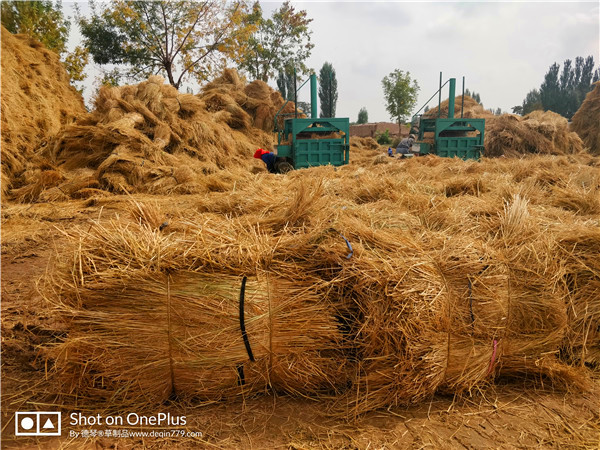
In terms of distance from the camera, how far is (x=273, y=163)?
1148 centimetres

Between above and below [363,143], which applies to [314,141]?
below

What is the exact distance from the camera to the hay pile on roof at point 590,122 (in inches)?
666

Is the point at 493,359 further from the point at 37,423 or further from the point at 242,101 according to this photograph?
the point at 242,101

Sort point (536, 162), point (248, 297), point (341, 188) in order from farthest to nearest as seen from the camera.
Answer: point (536, 162)
point (341, 188)
point (248, 297)

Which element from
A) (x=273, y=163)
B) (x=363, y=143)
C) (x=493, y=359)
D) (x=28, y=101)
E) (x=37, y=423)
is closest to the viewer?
(x=37, y=423)

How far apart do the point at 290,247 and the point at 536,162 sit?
6166 mm

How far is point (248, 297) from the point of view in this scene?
2.18 metres

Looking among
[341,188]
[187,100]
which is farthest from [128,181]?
[341,188]

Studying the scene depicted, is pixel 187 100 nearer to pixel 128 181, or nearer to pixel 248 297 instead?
pixel 128 181

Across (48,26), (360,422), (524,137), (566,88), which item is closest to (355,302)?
(360,422)

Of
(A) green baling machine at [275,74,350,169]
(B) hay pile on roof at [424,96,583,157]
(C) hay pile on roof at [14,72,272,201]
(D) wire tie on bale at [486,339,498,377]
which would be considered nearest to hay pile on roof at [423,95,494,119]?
(B) hay pile on roof at [424,96,583,157]

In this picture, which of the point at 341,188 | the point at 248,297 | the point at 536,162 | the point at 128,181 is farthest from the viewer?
the point at 128,181

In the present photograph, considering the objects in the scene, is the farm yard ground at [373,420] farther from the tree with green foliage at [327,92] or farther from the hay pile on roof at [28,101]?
the tree with green foliage at [327,92]

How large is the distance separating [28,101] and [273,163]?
5868 mm
